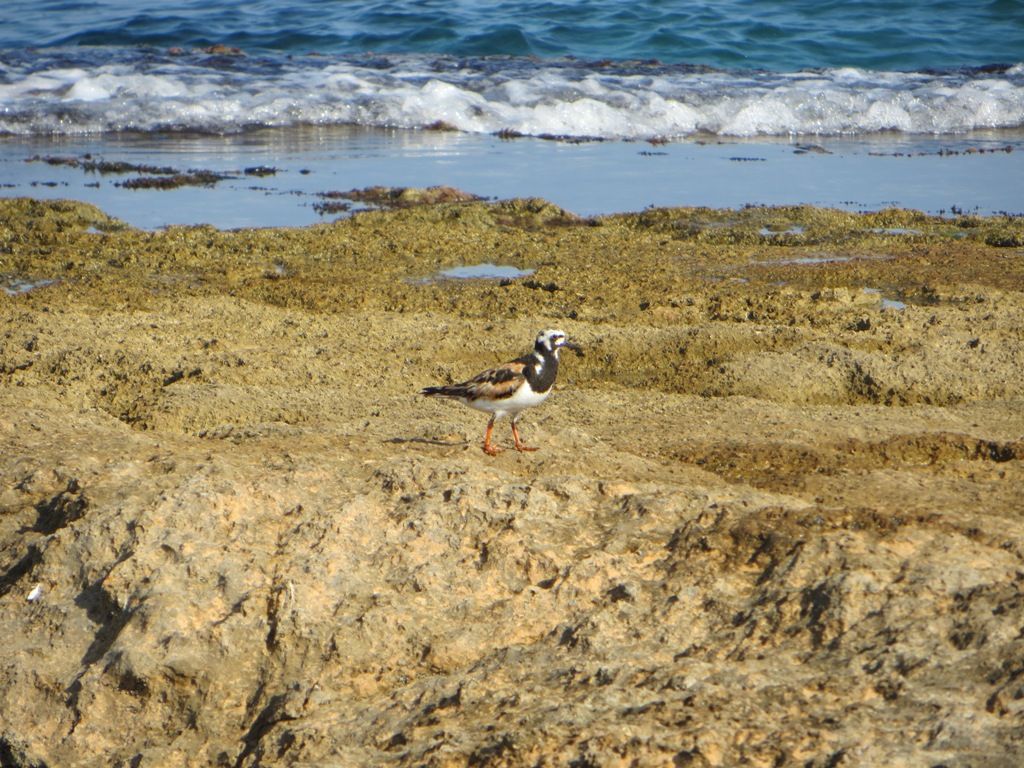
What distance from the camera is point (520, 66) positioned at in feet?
80.6

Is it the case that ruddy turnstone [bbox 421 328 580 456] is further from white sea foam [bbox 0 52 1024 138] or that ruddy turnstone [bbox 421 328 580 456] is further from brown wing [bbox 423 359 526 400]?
white sea foam [bbox 0 52 1024 138]

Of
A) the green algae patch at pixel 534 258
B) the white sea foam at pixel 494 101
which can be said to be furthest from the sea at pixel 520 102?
the green algae patch at pixel 534 258

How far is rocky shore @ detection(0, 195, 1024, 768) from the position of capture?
3.31 m

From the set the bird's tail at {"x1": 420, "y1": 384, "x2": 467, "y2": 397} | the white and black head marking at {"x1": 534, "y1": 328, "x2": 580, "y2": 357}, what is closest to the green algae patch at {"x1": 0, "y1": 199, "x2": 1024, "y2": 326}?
the white and black head marking at {"x1": 534, "y1": 328, "x2": 580, "y2": 357}

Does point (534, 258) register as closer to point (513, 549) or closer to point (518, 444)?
point (518, 444)

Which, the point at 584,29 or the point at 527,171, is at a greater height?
the point at 584,29

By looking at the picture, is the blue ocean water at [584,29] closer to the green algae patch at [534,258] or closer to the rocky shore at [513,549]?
the green algae patch at [534,258]

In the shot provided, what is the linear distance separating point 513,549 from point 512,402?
1995 millimetres

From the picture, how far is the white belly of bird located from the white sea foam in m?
14.8

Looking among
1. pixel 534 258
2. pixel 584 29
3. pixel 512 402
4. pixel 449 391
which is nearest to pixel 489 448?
pixel 512 402

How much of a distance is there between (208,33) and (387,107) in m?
9.26

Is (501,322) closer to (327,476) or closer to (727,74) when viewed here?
(327,476)

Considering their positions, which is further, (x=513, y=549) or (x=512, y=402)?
(x=512, y=402)

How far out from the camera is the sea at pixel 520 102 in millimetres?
15031
